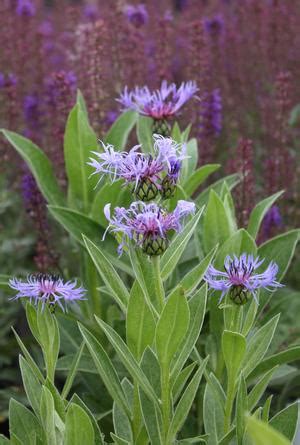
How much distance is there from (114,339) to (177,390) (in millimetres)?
202

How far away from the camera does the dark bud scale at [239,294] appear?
1.60m

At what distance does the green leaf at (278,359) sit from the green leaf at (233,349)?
1.02 ft

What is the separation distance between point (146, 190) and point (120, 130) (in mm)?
985

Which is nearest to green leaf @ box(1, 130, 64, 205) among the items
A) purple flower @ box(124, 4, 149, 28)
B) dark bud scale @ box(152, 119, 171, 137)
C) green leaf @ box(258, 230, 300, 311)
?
dark bud scale @ box(152, 119, 171, 137)

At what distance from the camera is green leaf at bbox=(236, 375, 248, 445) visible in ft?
5.16

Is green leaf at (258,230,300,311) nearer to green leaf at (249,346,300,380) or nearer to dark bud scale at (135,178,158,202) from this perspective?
green leaf at (249,346,300,380)

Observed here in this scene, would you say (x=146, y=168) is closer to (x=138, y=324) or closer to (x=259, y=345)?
(x=138, y=324)

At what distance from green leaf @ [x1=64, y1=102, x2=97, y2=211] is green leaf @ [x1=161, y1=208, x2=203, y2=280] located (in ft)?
2.21

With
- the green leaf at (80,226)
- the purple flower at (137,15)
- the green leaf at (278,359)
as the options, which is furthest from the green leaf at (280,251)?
the purple flower at (137,15)

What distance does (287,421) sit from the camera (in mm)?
1673

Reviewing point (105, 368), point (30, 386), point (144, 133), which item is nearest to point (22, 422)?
point (30, 386)

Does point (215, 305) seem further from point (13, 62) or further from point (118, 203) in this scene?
point (13, 62)

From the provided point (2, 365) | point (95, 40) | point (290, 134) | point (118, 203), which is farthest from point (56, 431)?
point (290, 134)

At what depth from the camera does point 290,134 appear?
12.3ft
